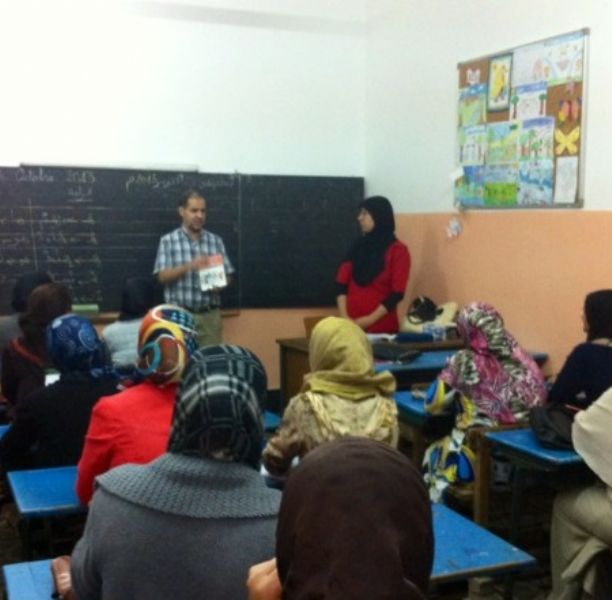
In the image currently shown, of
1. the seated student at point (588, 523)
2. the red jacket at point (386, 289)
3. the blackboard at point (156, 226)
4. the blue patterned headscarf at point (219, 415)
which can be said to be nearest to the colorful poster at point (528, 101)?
the red jacket at point (386, 289)

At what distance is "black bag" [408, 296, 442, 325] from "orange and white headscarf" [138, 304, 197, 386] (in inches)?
127

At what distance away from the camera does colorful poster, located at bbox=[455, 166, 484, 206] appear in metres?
5.63

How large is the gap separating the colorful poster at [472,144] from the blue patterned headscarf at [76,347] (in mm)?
3252

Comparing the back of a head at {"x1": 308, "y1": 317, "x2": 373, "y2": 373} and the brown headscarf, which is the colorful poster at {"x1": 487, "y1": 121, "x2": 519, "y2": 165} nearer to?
the back of a head at {"x1": 308, "y1": 317, "x2": 373, "y2": 373}

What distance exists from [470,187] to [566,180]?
3.20ft

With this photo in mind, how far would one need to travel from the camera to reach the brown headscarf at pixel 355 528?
38.0 inches

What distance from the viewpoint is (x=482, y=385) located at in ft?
12.6

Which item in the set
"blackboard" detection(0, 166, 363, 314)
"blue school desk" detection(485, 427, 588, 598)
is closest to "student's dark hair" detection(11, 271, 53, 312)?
"blackboard" detection(0, 166, 363, 314)

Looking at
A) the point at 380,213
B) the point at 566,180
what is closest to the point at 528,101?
the point at 566,180

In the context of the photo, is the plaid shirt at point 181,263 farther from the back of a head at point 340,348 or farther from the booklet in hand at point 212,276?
the back of a head at point 340,348

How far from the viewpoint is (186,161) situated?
21.3 ft

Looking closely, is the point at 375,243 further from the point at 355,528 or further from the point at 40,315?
the point at 355,528

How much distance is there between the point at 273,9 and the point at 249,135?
99 cm

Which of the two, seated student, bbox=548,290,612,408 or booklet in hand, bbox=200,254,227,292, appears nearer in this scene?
seated student, bbox=548,290,612,408
